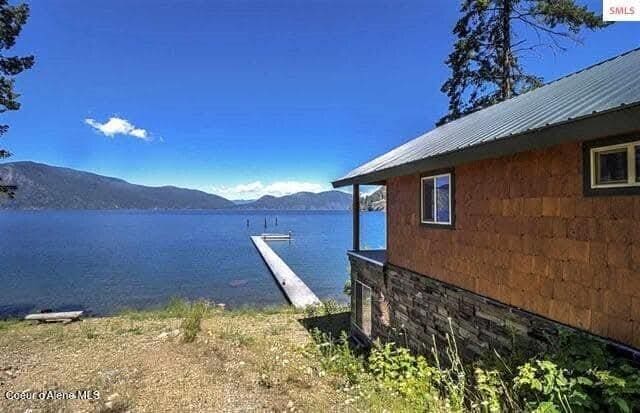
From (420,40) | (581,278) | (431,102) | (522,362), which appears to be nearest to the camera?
(581,278)

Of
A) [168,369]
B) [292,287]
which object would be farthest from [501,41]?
[168,369]

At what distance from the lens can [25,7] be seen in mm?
12953

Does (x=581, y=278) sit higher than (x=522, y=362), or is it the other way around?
(x=581, y=278)

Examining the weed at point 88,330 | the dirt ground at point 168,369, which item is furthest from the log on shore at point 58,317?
the dirt ground at point 168,369

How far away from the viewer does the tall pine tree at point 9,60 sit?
41.0 ft

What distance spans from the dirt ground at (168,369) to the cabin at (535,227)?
92.9 inches

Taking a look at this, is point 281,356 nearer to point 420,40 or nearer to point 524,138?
point 524,138

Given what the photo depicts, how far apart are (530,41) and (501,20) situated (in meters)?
1.53

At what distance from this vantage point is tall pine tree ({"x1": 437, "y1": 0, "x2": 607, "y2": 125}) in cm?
1331

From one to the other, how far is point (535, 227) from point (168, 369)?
654 centimetres

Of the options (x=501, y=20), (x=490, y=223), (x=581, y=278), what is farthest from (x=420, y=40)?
(x=581, y=278)

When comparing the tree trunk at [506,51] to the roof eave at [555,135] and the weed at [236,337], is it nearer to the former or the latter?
the roof eave at [555,135]

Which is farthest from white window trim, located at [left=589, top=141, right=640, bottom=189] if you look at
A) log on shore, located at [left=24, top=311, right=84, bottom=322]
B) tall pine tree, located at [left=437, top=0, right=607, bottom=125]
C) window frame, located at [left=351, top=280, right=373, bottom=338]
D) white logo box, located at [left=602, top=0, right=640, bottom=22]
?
log on shore, located at [left=24, top=311, right=84, bottom=322]

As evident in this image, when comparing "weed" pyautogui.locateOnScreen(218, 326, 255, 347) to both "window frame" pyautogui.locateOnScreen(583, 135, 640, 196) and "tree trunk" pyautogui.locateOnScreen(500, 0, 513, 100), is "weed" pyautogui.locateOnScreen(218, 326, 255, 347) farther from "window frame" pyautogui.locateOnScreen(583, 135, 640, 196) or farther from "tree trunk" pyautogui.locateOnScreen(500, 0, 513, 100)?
"tree trunk" pyautogui.locateOnScreen(500, 0, 513, 100)
